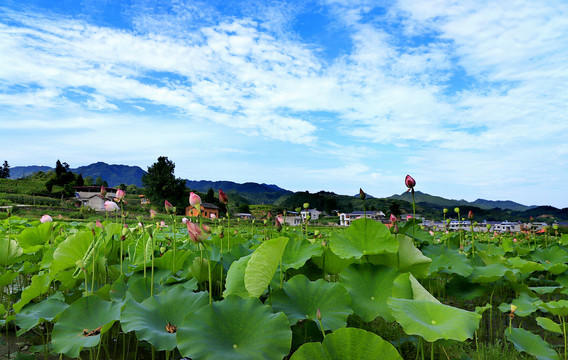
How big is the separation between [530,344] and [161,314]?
188cm

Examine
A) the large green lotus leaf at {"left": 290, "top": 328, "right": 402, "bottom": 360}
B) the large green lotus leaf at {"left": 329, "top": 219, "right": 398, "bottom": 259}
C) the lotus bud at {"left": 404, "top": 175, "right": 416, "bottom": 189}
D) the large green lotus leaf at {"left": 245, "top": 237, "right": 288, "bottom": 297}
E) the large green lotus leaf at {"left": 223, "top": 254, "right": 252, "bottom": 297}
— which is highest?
the lotus bud at {"left": 404, "top": 175, "right": 416, "bottom": 189}

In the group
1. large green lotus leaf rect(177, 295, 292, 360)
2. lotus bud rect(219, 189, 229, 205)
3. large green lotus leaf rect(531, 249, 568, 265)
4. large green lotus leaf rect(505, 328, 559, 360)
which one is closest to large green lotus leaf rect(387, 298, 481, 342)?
large green lotus leaf rect(177, 295, 292, 360)

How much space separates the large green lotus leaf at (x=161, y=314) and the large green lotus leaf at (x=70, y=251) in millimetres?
1013

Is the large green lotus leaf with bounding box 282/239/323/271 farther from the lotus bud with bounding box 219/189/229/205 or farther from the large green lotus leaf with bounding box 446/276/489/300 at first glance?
the large green lotus leaf with bounding box 446/276/489/300

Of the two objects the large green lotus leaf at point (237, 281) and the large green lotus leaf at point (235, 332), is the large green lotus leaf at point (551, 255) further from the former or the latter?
the large green lotus leaf at point (235, 332)

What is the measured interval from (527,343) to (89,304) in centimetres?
220

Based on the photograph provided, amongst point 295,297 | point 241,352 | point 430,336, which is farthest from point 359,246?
point 241,352

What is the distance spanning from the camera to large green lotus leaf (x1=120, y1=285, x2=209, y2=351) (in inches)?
47.1

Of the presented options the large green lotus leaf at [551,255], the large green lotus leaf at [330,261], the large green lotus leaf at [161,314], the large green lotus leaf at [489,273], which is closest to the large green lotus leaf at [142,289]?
the large green lotus leaf at [161,314]

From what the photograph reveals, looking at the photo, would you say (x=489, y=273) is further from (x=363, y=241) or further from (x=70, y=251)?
(x=70, y=251)

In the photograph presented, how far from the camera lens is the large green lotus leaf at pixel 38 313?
61.2 inches

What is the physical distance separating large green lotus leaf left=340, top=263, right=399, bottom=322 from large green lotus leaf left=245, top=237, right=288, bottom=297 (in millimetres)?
459

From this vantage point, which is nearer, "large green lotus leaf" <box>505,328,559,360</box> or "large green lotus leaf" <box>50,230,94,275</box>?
"large green lotus leaf" <box>505,328,559,360</box>

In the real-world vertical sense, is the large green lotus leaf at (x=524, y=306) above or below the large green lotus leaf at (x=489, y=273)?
below
